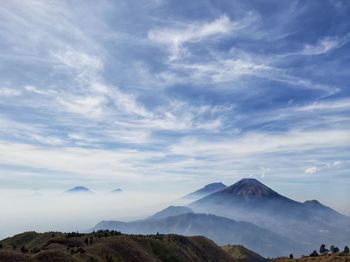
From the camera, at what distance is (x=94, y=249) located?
106m

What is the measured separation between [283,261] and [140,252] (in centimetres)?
5846

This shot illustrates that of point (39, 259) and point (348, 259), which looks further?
point (348, 259)

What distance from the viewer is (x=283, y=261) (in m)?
147

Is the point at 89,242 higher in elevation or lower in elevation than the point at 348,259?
higher

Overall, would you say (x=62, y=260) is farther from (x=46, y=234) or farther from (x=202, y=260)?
(x=202, y=260)

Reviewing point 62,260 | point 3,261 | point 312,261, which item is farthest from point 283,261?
point 3,261

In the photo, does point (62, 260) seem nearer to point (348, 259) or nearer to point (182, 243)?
point (348, 259)

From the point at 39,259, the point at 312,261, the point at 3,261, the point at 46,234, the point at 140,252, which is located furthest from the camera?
the point at 46,234

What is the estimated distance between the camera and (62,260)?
8175cm

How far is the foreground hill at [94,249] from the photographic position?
273ft

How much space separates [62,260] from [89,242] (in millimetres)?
33021

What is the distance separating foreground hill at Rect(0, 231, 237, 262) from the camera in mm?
83312

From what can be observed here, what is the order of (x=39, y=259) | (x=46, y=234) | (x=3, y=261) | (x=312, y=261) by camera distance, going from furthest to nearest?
(x=46, y=234), (x=312, y=261), (x=39, y=259), (x=3, y=261)

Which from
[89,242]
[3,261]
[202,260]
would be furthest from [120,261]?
[202,260]
